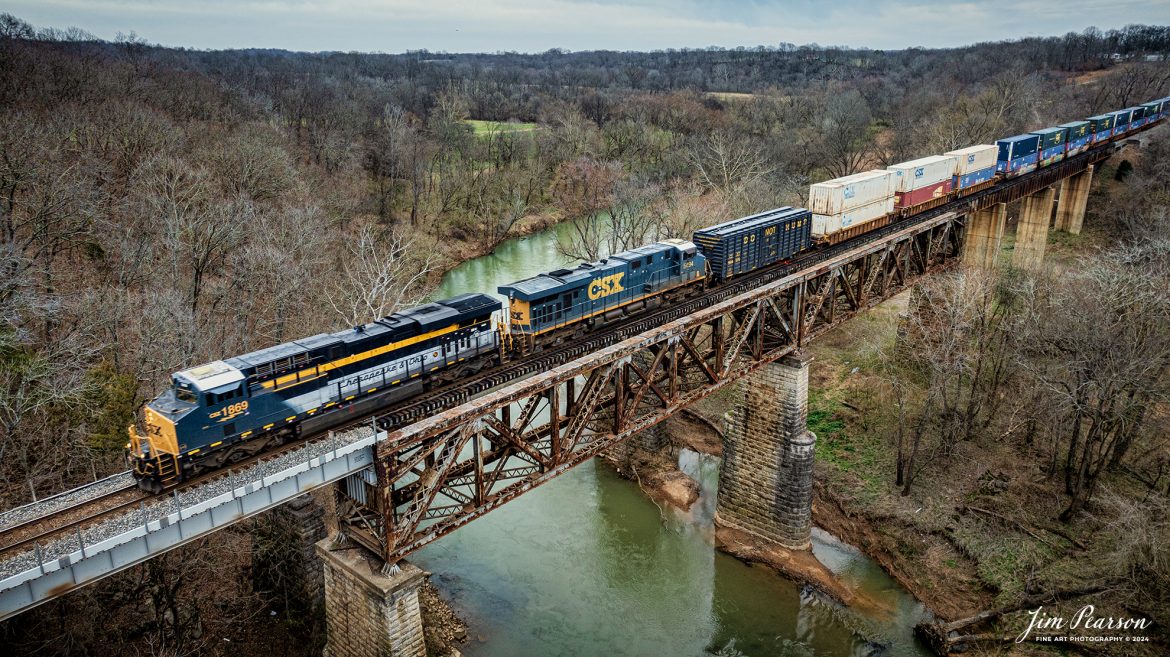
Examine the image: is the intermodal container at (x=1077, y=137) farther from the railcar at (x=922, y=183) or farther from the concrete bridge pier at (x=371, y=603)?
the concrete bridge pier at (x=371, y=603)

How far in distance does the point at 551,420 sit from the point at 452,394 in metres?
3.25

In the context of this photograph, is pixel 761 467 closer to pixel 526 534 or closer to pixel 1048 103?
pixel 526 534

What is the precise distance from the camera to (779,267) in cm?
3731

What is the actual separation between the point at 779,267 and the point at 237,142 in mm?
42615

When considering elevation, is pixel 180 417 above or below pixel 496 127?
below

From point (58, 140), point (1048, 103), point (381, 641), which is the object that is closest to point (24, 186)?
point (58, 140)

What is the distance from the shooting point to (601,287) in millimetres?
29250

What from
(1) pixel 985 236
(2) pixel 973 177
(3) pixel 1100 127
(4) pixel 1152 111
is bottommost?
(1) pixel 985 236

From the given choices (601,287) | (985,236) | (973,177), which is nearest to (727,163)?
(973,177)

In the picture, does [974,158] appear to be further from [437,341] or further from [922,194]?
[437,341]

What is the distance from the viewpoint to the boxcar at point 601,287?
2652 centimetres

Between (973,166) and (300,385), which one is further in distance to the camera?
(973,166)

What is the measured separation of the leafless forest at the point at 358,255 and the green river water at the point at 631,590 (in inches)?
289
